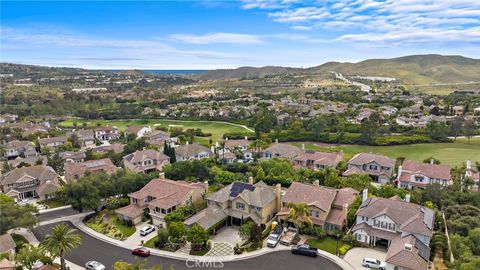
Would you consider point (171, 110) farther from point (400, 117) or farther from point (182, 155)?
point (400, 117)

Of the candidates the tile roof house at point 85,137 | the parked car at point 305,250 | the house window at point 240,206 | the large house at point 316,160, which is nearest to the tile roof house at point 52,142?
the tile roof house at point 85,137

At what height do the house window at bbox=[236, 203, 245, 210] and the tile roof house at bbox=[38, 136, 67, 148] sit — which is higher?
the house window at bbox=[236, 203, 245, 210]

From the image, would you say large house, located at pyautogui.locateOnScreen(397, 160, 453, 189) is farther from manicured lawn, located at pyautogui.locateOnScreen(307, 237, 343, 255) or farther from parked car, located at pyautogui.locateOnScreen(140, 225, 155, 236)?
parked car, located at pyautogui.locateOnScreen(140, 225, 155, 236)

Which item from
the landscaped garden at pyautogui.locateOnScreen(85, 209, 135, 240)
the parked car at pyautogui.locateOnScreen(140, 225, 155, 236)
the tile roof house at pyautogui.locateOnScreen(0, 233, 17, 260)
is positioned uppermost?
the tile roof house at pyautogui.locateOnScreen(0, 233, 17, 260)

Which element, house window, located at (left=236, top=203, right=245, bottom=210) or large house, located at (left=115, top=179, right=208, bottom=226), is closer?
house window, located at (left=236, top=203, right=245, bottom=210)

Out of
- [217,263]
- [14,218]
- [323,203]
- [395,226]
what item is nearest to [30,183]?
[14,218]

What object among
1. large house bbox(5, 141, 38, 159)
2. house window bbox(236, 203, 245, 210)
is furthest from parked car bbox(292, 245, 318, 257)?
large house bbox(5, 141, 38, 159)
